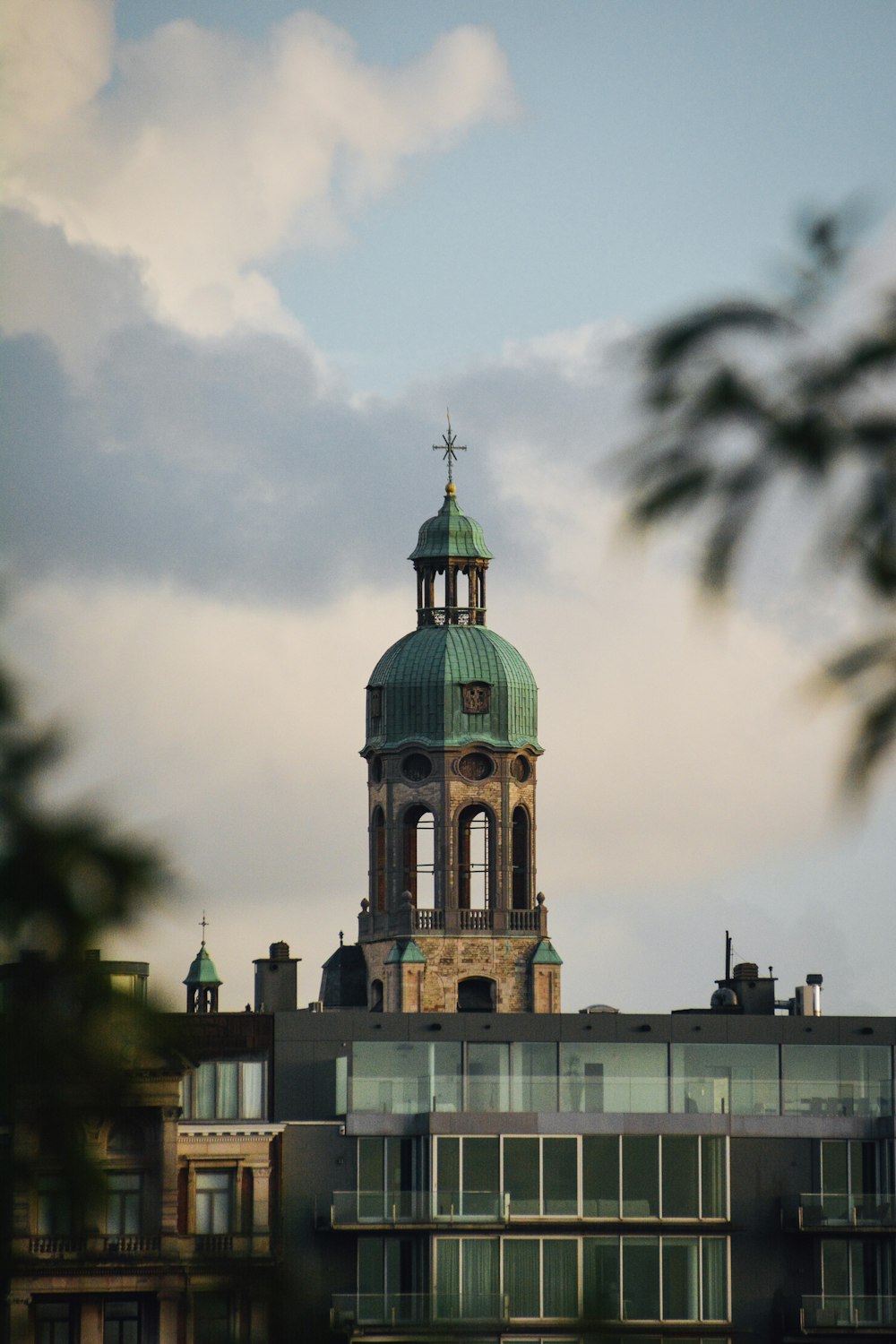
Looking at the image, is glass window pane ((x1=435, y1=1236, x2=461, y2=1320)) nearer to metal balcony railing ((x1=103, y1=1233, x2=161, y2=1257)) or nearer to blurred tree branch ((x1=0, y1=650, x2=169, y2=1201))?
metal balcony railing ((x1=103, y1=1233, x2=161, y2=1257))

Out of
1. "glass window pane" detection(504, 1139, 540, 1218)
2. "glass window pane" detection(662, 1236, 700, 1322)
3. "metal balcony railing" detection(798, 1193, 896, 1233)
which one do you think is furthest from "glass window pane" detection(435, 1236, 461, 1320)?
"metal balcony railing" detection(798, 1193, 896, 1233)

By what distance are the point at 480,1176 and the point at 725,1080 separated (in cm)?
613

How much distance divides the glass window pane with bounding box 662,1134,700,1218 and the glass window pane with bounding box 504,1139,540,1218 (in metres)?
2.66

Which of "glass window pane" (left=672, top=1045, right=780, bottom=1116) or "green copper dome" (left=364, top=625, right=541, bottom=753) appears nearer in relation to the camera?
"glass window pane" (left=672, top=1045, right=780, bottom=1116)

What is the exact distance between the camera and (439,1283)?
205 feet

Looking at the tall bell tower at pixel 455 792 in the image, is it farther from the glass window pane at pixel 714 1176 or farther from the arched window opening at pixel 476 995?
the glass window pane at pixel 714 1176

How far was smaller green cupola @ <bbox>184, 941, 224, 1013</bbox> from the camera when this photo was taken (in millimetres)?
91750

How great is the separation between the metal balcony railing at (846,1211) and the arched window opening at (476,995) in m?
52.1

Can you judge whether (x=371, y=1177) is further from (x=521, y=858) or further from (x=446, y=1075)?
(x=521, y=858)

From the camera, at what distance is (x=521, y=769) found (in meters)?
122

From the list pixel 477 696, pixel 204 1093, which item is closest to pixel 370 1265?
pixel 204 1093

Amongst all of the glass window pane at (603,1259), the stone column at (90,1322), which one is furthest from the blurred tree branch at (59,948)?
the glass window pane at (603,1259)

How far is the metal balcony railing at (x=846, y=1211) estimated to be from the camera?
6450 cm

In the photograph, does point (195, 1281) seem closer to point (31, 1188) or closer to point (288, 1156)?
point (31, 1188)
